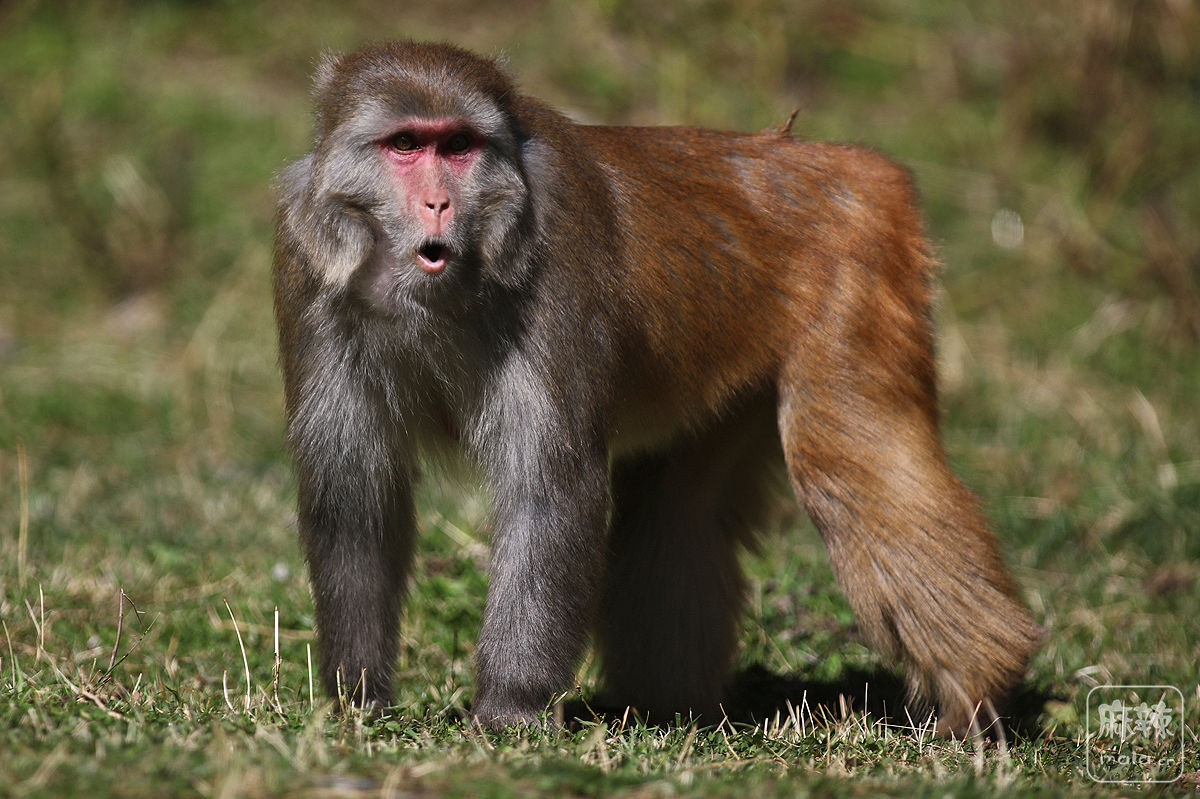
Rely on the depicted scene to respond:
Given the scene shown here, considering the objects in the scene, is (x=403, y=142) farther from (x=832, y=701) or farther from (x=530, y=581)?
(x=832, y=701)

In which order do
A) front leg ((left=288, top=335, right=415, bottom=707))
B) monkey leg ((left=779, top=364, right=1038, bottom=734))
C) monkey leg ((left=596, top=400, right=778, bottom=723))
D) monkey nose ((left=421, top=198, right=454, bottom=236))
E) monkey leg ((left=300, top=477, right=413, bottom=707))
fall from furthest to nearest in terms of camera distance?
monkey leg ((left=596, top=400, right=778, bottom=723)), monkey leg ((left=779, top=364, right=1038, bottom=734)), monkey leg ((left=300, top=477, right=413, bottom=707)), front leg ((left=288, top=335, right=415, bottom=707)), monkey nose ((left=421, top=198, right=454, bottom=236))

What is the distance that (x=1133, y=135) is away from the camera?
9984 millimetres

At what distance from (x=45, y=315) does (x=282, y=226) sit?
601 cm

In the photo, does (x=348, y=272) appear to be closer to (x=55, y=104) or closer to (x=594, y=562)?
(x=594, y=562)

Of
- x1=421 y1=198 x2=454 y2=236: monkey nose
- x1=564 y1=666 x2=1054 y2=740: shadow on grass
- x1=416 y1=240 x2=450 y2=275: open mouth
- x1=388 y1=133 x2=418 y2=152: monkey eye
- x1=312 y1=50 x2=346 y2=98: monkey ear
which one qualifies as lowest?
x1=564 y1=666 x2=1054 y2=740: shadow on grass

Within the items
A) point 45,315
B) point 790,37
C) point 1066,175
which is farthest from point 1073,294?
point 45,315

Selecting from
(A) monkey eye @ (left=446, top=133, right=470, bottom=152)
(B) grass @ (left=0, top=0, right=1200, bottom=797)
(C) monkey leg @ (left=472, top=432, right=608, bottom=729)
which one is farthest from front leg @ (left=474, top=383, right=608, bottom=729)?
(A) monkey eye @ (left=446, top=133, right=470, bottom=152)

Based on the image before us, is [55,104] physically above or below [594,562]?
above

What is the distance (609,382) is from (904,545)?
1.13 meters

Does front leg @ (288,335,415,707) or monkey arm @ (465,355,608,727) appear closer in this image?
monkey arm @ (465,355,608,727)

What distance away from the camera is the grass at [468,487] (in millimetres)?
3559

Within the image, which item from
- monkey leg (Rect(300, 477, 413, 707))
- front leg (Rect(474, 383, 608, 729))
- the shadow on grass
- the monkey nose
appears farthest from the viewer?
the shadow on grass

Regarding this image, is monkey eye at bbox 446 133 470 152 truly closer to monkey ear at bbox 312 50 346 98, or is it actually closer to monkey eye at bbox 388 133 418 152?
monkey eye at bbox 388 133 418 152

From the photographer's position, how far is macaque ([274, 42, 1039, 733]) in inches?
146
